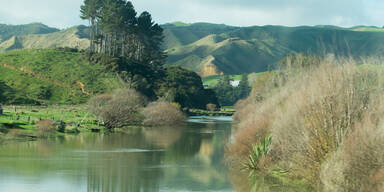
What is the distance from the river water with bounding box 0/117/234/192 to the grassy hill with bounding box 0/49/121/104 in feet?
187

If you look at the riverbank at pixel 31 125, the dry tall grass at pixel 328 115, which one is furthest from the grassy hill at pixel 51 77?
the dry tall grass at pixel 328 115

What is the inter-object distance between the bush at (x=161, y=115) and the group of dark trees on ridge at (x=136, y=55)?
67.1ft

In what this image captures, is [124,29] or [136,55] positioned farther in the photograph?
[136,55]

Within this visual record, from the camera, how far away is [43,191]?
1400 inches

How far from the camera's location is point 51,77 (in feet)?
465

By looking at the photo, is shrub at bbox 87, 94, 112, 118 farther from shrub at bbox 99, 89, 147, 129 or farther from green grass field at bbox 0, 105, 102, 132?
green grass field at bbox 0, 105, 102, 132

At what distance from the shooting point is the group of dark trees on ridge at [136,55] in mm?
147625

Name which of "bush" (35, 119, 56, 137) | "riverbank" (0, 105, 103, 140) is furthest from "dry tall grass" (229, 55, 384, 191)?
"bush" (35, 119, 56, 137)

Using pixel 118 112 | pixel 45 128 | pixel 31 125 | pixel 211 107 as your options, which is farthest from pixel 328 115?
pixel 211 107

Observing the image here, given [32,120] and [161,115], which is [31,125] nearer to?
[32,120]

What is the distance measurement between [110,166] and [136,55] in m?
131

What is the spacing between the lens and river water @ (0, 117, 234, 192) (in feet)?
128

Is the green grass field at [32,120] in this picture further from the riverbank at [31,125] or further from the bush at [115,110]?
the bush at [115,110]

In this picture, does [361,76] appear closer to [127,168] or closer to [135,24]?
[127,168]
